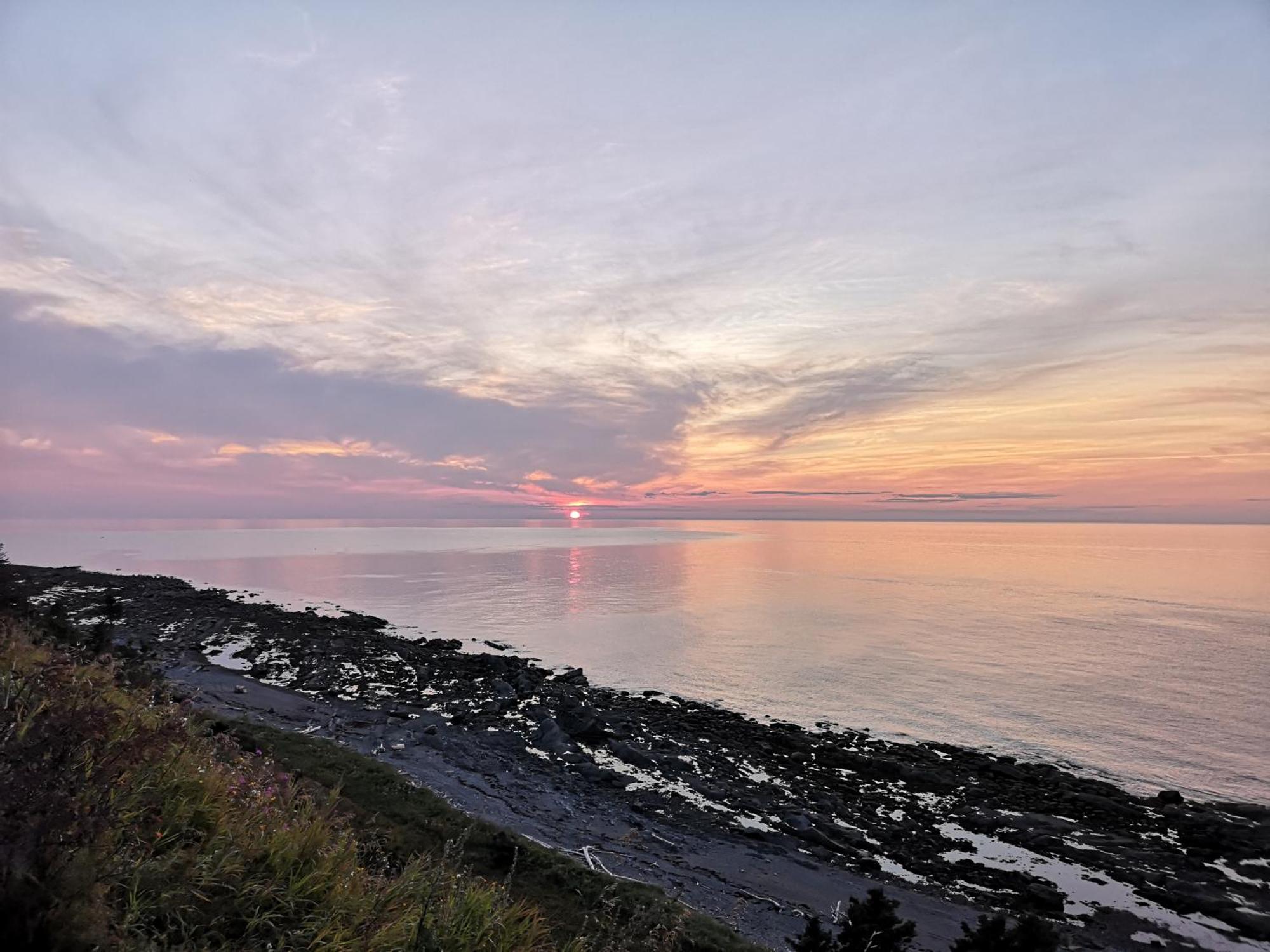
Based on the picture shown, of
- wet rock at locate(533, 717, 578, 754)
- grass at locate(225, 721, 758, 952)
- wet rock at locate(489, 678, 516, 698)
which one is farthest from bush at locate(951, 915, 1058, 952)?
wet rock at locate(489, 678, 516, 698)

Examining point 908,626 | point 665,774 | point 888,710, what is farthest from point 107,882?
point 908,626

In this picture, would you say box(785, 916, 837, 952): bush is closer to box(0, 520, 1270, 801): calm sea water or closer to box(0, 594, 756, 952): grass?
box(0, 594, 756, 952): grass

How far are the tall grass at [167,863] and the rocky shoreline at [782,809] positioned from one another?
5643 mm

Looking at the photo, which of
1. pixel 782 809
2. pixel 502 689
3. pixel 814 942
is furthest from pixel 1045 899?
pixel 502 689

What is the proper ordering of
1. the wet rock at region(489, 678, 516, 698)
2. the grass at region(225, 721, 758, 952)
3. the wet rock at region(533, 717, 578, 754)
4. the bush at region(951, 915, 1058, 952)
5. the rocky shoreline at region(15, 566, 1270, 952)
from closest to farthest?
the bush at region(951, 915, 1058, 952)
the grass at region(225, 721, 758, 952)
the rocky shoreline at region(15, 566, 1270, 952)
the wet rock at region(533, 717, 578, 754)
the wet rock at region(489, 678, 516, 698)

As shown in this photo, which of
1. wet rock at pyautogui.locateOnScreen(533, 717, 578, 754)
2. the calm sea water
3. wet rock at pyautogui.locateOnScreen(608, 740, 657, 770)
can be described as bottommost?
the calm sea water

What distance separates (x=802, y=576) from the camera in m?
104

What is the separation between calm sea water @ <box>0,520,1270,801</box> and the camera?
101 ft

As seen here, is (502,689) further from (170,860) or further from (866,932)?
(170,860)

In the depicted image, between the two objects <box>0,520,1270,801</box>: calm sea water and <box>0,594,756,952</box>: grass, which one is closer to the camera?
<box>0,594,756,952</box>: grass

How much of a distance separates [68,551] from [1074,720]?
156 metres

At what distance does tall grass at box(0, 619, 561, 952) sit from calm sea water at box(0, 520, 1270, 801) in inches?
1165

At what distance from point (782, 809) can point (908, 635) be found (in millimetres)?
36739

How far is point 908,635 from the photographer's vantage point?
174 feet
